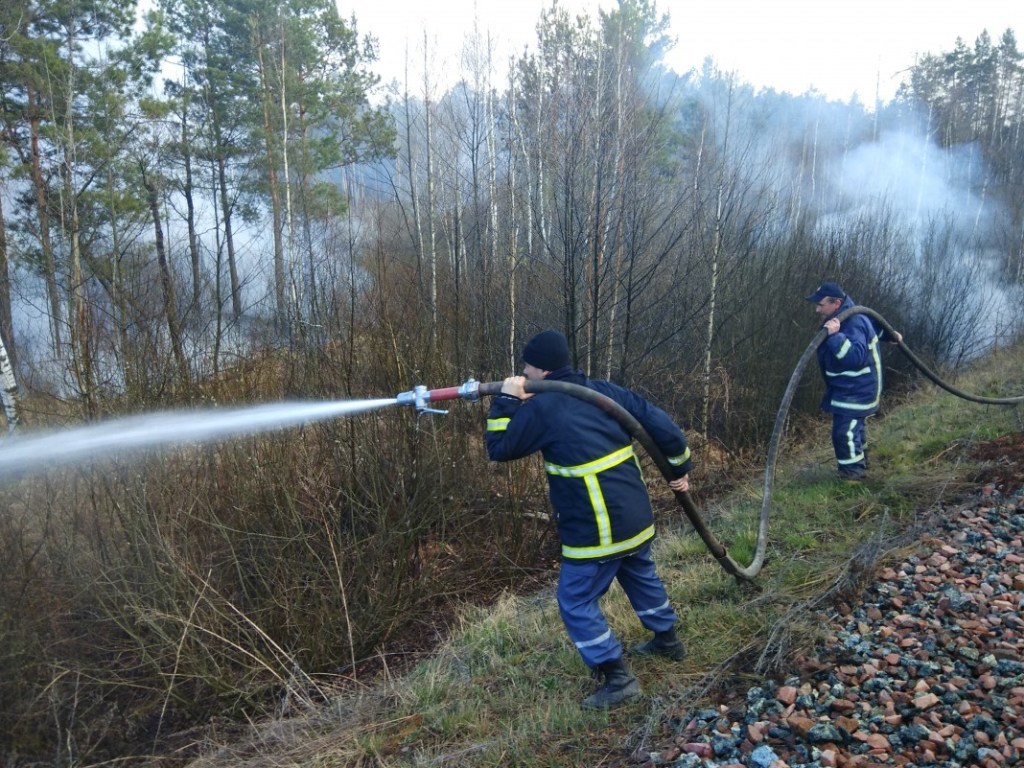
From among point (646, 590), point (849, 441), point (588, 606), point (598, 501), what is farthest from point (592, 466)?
point (849, 441)

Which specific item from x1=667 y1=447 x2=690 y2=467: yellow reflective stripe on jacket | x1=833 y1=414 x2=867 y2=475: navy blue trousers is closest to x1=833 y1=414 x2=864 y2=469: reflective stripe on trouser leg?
x1=833 y1=414 x2=867 y2=475: navy blue trousers

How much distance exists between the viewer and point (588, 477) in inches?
144

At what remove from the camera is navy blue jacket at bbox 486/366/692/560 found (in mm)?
3664

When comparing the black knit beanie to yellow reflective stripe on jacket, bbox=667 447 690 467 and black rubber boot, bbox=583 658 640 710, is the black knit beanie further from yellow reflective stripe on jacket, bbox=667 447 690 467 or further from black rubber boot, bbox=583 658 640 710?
black rubber boot, bbox=583 658 640 710

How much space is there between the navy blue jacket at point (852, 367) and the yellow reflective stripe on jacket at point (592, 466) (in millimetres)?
3680

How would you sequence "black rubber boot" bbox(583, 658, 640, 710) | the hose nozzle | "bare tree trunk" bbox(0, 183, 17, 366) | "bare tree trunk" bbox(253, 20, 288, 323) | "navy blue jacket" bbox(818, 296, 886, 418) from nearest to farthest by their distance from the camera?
"black rubber boot" bbox(583, 658, 640, 710) < the hose nozzle < "navy blue jacket" bbox(818, 296, 886, 418) < "bare tree trunk" bbox(0, 183, 17, 366) < "bare tree trunk" bbox(253, 20, 288, 323)

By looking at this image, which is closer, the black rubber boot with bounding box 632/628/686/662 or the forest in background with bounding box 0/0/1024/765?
the black rubber boot with bounding box 632/628/686/662

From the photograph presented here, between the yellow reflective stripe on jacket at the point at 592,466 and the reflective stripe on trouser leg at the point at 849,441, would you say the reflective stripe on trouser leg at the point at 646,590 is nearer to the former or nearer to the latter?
the yellow reflective stripe on jacket at the point at 592,466

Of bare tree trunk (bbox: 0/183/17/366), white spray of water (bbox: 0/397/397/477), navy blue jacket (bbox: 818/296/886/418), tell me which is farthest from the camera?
bare tree trunk (bbox: 0/183/17/366)

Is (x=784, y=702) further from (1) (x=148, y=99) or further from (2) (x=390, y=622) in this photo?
(1) (x=148, y=99)

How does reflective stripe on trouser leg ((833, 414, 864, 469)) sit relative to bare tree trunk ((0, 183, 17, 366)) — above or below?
below

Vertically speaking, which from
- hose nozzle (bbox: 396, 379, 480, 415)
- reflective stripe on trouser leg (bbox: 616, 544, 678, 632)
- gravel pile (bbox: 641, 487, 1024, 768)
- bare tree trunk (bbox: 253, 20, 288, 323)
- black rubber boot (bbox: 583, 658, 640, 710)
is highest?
bare tree trunk (bbox: 253, 20, 288, 323)

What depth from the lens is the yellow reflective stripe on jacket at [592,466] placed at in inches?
144

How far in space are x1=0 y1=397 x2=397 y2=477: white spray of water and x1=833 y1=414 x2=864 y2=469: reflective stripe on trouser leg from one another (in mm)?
4387
